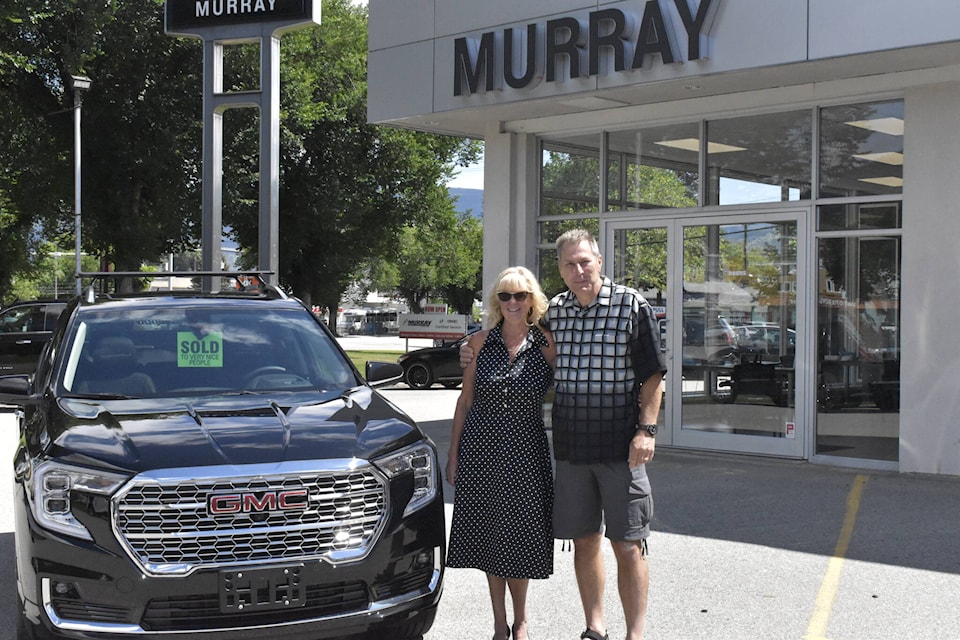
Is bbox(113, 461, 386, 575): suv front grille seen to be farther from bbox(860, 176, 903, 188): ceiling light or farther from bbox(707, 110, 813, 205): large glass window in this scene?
bbox(707, 110, 813, 205): large glass window

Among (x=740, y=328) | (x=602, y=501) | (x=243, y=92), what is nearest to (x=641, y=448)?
(x=602, y=501)

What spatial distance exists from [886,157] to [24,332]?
14.0m

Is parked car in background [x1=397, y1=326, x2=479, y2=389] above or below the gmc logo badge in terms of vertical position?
below

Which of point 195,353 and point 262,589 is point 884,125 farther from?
point 262,589

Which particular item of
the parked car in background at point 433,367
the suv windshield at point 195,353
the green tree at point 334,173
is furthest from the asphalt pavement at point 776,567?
the green tree at point 334,173

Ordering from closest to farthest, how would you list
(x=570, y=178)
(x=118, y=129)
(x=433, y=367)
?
1. (x=570, y=178)
2. (x=433, y=367)
3. (x=118, y=129)

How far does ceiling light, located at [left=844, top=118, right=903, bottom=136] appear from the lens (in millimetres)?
10031

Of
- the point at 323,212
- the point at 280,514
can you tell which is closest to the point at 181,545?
the point at 280,514

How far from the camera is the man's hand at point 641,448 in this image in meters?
4.46

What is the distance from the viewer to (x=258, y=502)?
4062mm

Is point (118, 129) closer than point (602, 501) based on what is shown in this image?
No

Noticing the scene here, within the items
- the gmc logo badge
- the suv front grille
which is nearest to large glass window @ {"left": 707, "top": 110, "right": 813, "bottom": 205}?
the suv front grille

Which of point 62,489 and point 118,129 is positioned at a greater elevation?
point 118,129

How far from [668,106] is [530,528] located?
776cm
